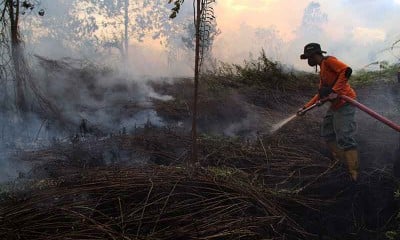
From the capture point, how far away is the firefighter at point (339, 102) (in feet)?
18.5

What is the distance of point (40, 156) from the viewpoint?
6281mm

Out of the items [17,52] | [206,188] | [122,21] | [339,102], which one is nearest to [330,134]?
[339,102]

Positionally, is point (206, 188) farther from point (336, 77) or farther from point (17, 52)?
point (17, 52)

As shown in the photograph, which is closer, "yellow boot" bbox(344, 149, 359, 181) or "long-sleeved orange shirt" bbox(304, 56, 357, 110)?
"yellow boot" bbox(344, 149, 359, 181)

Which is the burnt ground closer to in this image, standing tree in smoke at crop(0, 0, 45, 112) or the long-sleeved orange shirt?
the long-sleeved orange shirt

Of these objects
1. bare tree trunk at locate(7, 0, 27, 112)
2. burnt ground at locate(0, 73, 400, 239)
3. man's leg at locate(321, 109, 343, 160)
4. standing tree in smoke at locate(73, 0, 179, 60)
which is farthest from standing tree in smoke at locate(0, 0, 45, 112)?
standing tree in smoke at locate(73, 0, 179, 60)

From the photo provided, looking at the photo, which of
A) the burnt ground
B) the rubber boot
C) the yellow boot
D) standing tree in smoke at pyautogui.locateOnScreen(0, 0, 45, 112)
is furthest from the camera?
standing tree in smoke at pyautogui.locateOnScreen(0, 0, 45, 112)

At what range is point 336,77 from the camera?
5.84 metres

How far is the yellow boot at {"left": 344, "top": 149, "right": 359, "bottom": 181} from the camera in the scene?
554 centimetres

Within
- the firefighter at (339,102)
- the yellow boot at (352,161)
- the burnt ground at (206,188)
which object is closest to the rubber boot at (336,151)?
the firefighter at (339,102)

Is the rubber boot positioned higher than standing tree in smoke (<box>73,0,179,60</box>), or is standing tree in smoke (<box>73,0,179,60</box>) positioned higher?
standing tree in smoke (<box>73,0,179,60</box>)

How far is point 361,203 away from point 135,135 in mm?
3625

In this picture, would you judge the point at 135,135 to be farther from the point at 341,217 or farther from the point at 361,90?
the point at 361,90

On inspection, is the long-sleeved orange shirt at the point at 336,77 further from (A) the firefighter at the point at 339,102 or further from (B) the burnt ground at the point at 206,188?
(B) the burnt ground at the point at 206,188
